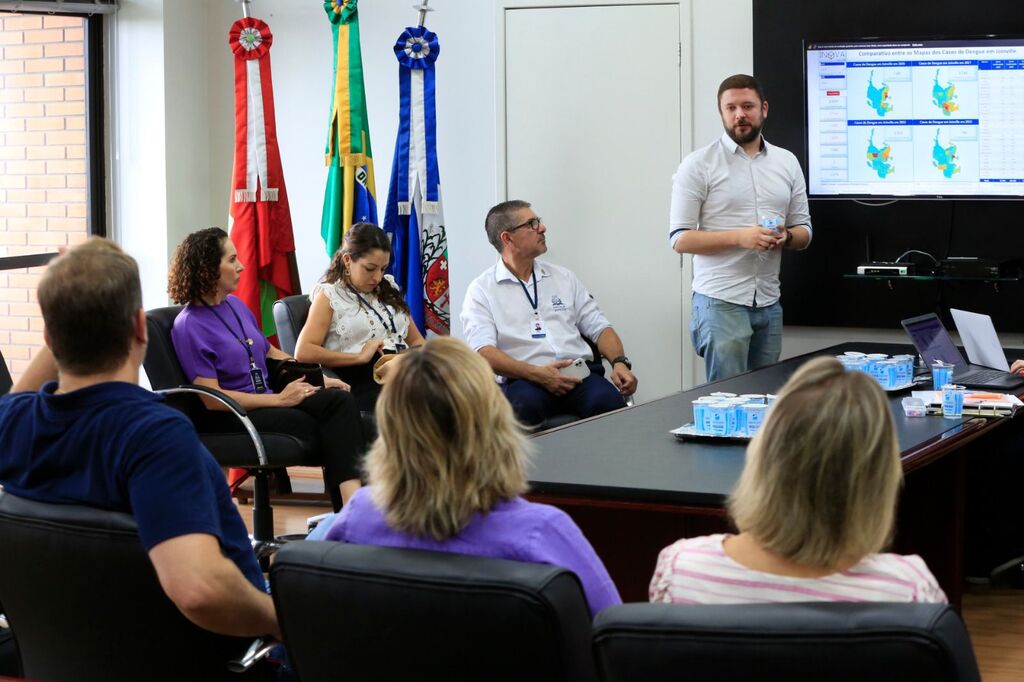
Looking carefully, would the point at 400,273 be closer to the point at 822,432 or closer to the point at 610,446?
the point at 610,446

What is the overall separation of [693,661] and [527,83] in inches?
184

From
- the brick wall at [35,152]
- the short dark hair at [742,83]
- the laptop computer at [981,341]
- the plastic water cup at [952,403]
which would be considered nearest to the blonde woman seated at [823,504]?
the plastic water cup at [952,403]

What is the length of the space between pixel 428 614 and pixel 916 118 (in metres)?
4.34

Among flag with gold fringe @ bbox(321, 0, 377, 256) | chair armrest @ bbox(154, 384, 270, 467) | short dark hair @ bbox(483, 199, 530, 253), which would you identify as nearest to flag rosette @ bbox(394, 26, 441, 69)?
flag with gold fringe @ bbox(321, 0, 377, 256)

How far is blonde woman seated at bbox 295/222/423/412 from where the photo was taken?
14.9ft

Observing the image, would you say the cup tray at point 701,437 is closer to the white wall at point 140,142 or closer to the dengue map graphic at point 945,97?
the dengue map graphic at point 945,97

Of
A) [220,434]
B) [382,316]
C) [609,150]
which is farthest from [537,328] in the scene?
[220,434]

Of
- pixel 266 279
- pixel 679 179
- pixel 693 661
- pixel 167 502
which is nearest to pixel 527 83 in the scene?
pixel 679 179

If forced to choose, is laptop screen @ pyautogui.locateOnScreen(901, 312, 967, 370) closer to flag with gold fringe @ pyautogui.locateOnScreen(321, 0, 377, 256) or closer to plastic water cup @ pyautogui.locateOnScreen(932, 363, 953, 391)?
plastic water cup @ pyautogui.locateOnScreen(932, 363, 953, 391)

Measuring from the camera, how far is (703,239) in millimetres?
4996

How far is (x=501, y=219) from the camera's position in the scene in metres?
4.84

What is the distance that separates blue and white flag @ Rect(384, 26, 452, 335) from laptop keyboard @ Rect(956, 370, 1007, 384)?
2456mm

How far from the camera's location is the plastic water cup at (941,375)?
3.57 metres

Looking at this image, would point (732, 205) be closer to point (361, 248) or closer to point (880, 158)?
point (880, 158)
